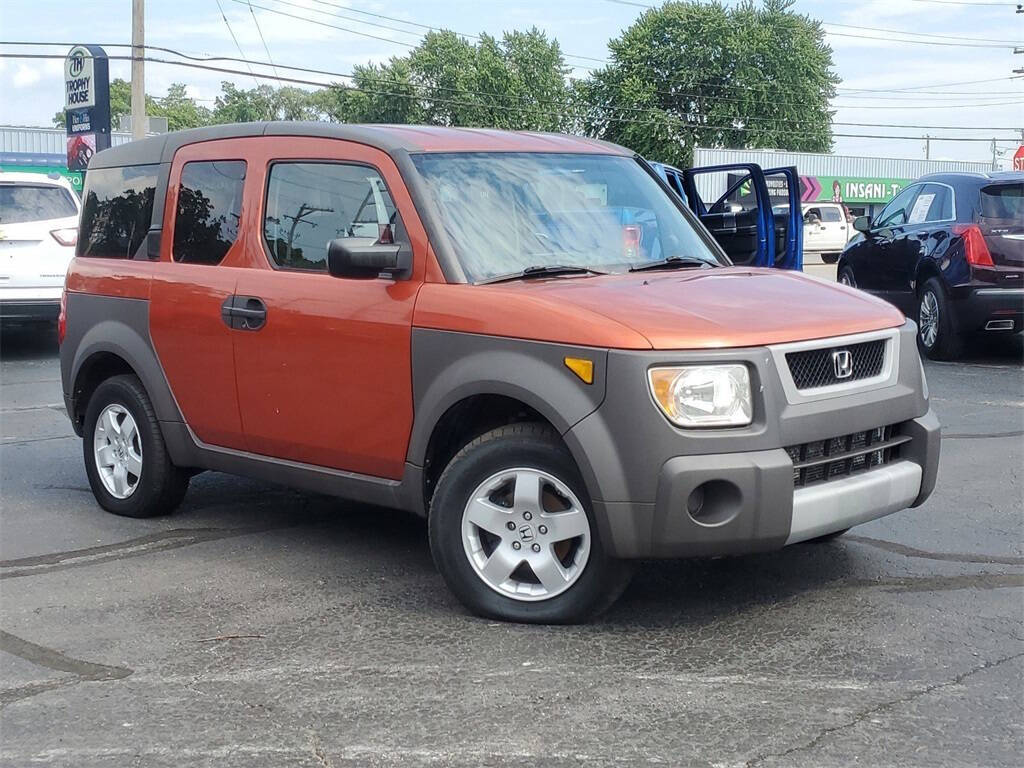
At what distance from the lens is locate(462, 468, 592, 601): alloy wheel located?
470cm

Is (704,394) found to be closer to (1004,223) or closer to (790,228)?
(1004,223)

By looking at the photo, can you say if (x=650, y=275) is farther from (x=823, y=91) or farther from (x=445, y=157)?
(x=823, y=91)

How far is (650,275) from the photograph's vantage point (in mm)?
5371

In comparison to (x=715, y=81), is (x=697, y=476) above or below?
below

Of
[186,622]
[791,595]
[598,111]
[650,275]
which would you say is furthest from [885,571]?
[598,111]

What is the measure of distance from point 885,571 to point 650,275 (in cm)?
152

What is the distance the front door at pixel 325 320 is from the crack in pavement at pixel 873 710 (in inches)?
79.9

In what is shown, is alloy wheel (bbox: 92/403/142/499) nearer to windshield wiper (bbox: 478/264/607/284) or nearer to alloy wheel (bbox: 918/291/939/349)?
windshield wiper (bbox: 478/264/607/284)

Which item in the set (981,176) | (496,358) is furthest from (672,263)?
(981,176)

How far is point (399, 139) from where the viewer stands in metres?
5.53

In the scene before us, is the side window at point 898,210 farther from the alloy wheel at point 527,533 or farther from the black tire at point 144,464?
the alloy wheel at point 527,533

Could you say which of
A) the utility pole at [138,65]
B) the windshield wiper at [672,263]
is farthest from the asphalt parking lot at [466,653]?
the utility pole at [138,65]

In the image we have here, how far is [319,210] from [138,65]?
24606 millimetres

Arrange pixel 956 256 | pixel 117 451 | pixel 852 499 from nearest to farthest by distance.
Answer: pixel 852 499
pixel 117 451
pixel 956 256
